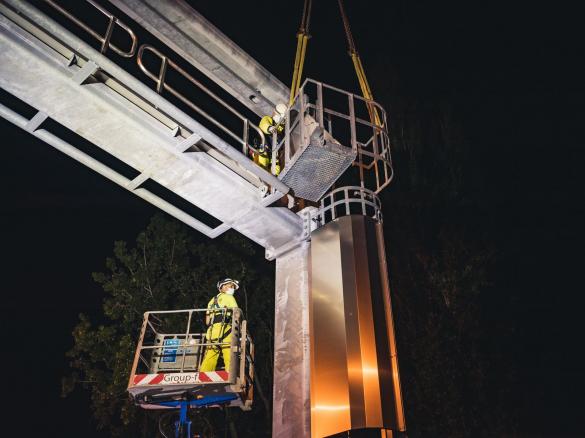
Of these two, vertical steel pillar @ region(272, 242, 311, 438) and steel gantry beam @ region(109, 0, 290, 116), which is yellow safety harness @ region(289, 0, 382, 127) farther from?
vertical steel pillar @ region(272, 242, 311, 438)

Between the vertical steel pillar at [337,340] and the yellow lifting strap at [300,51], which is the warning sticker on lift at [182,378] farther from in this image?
the yellow lifting strap at [300,51]

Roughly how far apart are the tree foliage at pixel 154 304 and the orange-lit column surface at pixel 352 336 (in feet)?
33.4

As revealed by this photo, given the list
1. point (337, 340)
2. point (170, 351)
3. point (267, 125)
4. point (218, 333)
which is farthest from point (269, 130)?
point (170, 351)

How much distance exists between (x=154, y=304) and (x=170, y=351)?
361 inches

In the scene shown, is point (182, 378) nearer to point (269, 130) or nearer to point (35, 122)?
point (35, 122)

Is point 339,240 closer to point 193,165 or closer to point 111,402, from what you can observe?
point 193,165

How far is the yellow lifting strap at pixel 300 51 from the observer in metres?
7.22

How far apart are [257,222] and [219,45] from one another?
345 centimetres

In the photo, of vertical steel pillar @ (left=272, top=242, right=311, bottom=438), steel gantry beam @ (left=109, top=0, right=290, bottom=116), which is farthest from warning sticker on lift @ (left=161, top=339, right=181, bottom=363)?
steel gantry beam @ (left=109, top=0, right=290, bottom=116)

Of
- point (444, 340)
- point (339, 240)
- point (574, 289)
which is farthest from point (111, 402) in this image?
point (574, 289)

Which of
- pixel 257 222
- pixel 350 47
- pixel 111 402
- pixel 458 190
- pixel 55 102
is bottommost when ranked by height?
pixel 111 402

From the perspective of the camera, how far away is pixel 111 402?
45.2ft

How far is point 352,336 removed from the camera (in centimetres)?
527

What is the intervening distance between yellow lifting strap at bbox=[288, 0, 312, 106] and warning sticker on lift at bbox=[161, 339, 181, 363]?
14.1ft
